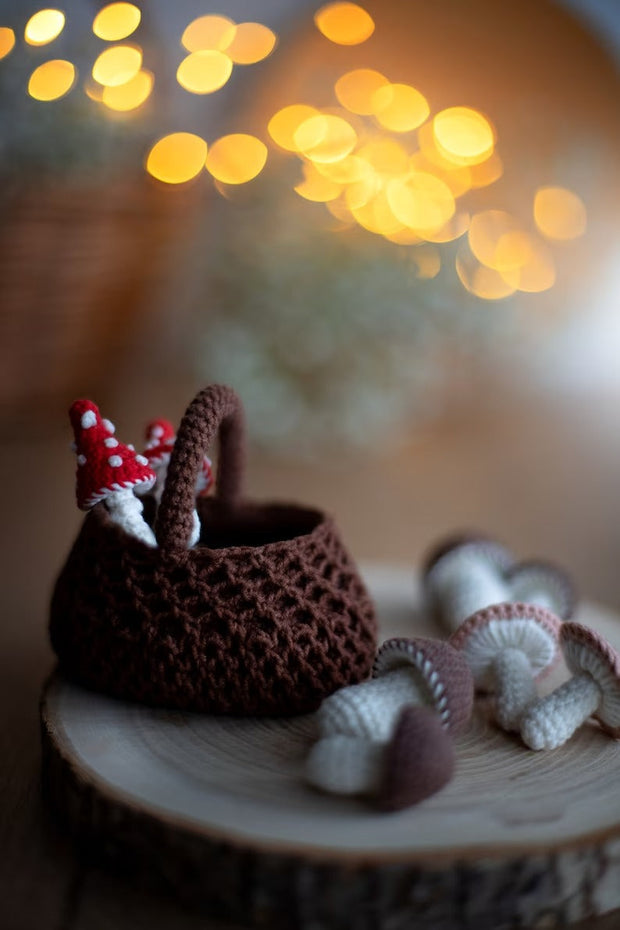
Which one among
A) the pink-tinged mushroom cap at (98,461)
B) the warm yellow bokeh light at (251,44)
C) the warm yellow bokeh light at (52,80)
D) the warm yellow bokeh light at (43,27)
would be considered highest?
the warm yellow bokeh light at (251,44)

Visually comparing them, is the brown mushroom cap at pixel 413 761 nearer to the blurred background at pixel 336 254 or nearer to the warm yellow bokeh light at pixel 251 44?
the blurred background at pixel 336 254

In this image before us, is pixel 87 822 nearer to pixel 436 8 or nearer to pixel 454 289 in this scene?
pixel 454 289

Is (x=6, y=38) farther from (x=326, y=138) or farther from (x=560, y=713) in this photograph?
(x=560, y=713)

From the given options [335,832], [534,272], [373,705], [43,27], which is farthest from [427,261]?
[335,832]

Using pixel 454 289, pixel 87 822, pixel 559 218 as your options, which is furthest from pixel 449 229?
pixel 87 822

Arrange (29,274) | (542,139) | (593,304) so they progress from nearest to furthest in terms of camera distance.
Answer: (29,274), (542,139), (593,304)

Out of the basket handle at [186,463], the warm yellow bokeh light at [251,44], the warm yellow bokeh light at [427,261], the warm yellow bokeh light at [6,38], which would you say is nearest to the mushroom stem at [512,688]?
the basket handle at [186,463]

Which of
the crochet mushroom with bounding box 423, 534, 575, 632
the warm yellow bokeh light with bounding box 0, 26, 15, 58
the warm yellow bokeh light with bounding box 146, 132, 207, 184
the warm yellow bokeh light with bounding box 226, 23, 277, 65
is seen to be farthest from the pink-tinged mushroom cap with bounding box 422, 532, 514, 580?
the warm yellow bokeh light with bounding box 226, 23, 277, 65
